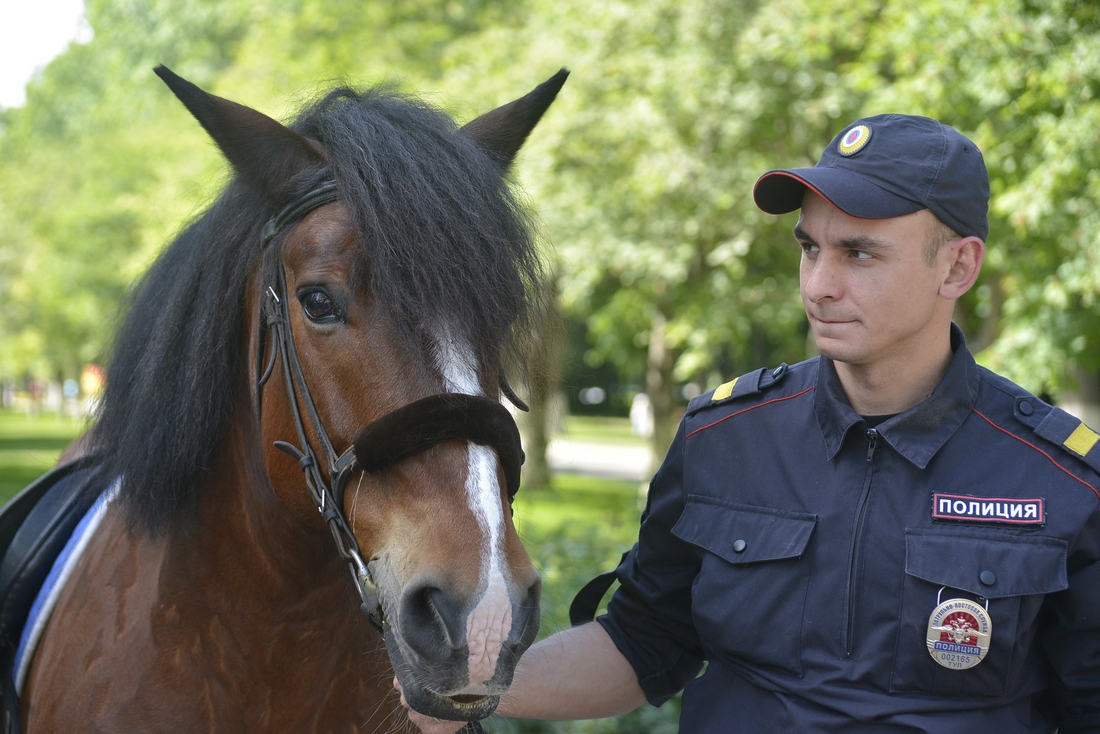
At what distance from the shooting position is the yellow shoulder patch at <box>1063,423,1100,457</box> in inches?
69.8

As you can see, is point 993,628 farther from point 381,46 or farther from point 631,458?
point 631,458

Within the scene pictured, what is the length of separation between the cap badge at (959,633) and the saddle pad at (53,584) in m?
1.94

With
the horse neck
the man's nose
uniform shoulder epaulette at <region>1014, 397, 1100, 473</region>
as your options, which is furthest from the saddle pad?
uniform shoulder epaulette at <region>1014, 397, 1100, 473</region>

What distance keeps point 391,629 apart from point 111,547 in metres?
0.97

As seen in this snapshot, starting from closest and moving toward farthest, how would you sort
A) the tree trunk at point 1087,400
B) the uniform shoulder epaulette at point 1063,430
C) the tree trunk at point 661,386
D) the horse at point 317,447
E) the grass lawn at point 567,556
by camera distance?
the horse at point 317,447 < the uniform shoulder epaulette at point 1063,430 < the grass lawn at point 567,556 < the tree trunk at point 1087,400 < the tree trunk at point 661,386

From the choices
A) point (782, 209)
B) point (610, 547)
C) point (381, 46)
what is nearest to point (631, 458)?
point (381, 46)

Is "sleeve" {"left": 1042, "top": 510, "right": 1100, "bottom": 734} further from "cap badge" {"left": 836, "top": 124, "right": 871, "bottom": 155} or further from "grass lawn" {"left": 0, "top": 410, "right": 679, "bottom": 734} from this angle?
"grass lawn" {"left": 0, "top": 410, "right": 679, "bottom": 734}

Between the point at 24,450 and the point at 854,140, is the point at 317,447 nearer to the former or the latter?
the point at 854,140

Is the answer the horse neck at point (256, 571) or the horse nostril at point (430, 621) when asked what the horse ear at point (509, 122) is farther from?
the horse nostril at point (430, 621)

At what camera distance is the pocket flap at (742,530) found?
6.24 feet

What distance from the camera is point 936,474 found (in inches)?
72.2

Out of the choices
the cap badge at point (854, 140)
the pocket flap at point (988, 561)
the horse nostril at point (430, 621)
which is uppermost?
the cap badge at point (854, 140)

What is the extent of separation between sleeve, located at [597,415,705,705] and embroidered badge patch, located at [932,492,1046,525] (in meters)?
0.60

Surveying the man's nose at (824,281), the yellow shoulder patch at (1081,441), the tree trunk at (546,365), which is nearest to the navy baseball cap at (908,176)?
the man's nose at (824,281)
